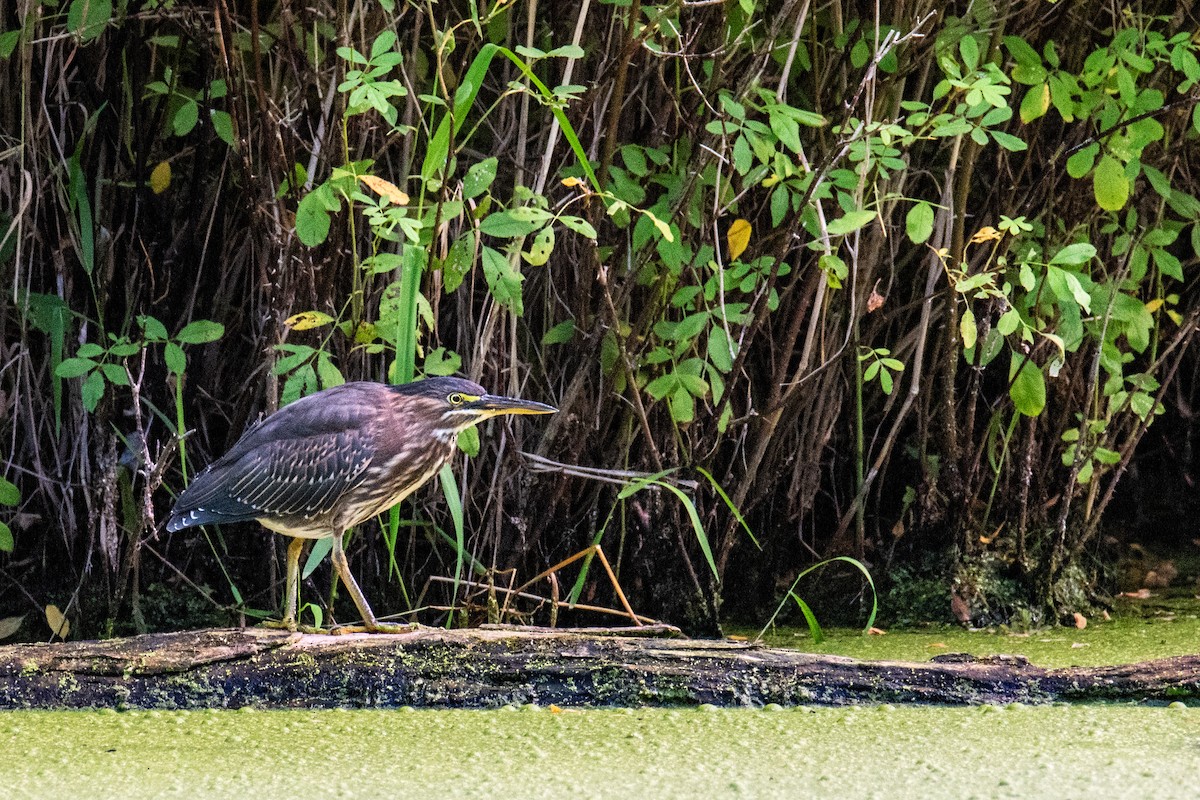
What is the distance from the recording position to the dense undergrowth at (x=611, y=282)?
3111 millimetres

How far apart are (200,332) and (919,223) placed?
1.63 metres

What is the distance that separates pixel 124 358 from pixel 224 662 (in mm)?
1016

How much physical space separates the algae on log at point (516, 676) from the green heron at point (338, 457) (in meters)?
0.38

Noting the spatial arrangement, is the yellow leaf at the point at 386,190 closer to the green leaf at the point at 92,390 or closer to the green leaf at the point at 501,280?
the green leaf at the point at 501,280

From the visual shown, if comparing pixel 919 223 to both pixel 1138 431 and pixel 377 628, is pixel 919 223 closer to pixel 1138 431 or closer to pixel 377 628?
pixel 1138 431

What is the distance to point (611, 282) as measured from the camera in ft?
10.8

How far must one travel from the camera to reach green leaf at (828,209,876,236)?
9.28ft

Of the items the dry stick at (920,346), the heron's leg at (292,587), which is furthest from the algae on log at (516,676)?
the dry stick at (920,346)

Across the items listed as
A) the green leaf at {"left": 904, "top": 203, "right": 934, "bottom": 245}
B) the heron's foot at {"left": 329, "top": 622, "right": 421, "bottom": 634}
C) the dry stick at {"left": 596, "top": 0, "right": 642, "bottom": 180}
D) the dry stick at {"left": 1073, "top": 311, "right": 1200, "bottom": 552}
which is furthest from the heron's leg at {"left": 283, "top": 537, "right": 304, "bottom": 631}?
the dry stick at {"left": 1073, "top": 311, "right": 1200, "bottom": 552}

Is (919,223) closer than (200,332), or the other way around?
(919,223)

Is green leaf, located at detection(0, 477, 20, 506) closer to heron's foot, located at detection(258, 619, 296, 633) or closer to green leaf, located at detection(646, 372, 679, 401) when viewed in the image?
heron's foot, located at detection(258, 619, 296, 633)

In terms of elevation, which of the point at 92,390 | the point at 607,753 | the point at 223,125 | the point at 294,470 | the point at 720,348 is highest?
the point at 223,125


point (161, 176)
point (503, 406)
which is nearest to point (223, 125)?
point (161, 176)

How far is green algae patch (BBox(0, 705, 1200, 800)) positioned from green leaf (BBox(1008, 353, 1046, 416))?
2.81 ft
